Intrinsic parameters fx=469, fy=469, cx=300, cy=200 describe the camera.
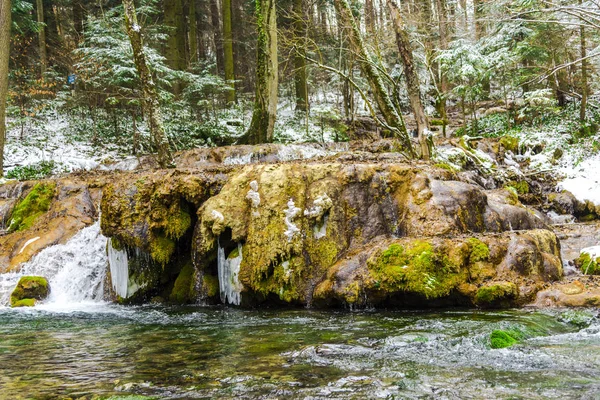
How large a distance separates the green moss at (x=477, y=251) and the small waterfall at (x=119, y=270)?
224 inches

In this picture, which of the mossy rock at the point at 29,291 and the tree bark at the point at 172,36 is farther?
the tree bark at the point at 172,36

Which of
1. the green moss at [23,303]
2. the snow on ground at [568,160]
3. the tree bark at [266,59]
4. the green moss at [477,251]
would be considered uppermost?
the tree bark at [266,59]

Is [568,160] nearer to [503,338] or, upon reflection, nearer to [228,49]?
[503,338]

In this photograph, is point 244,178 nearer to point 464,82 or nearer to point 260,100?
point 260,100

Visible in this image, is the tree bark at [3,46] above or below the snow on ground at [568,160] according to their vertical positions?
above

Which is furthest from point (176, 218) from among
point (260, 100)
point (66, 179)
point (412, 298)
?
point (260, 100)

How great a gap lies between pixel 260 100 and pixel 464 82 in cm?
828

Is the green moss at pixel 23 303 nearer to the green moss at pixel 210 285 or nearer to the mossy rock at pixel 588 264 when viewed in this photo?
the green moss at pixel 210 285

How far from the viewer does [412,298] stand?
630 cm

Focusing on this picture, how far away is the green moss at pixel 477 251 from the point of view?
252 inches

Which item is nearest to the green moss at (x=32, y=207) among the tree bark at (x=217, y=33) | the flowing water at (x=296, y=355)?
the flowing water at (x=296, y=355)

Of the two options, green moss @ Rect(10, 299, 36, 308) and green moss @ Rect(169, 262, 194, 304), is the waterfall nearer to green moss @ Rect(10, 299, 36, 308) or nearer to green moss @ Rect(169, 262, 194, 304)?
green moss @ Rect(10, 299, 36, 308)

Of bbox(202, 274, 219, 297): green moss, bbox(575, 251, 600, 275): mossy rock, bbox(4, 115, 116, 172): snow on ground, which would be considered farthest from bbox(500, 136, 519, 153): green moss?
bbox(4, 115, 116, 172): snow on ground

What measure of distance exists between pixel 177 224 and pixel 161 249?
50 centimetres
